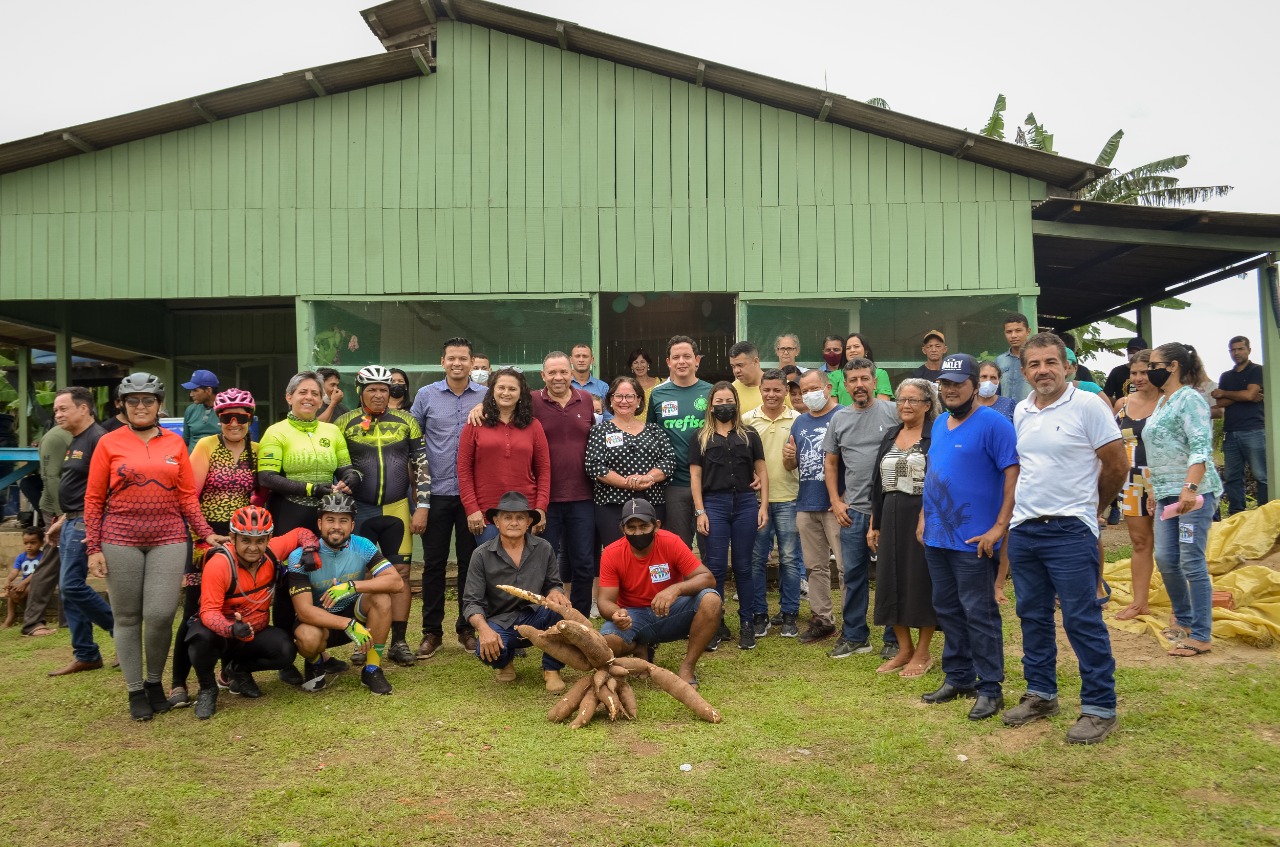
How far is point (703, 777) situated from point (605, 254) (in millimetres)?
5930

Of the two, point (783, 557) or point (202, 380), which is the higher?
point (202, 380)

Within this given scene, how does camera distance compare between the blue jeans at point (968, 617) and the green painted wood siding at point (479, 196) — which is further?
the green painted wood siding at point (479, 196)

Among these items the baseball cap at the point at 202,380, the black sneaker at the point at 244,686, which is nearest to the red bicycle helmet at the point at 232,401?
the black sneaker at the point at 244,686

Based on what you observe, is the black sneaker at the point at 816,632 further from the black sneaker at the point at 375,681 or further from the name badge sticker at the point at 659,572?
the black sneaker at the point at 375,681

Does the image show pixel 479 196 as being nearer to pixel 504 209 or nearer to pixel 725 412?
pixel 504 209

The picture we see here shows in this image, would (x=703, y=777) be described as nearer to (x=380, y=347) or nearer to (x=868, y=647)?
(x=868, y=647)

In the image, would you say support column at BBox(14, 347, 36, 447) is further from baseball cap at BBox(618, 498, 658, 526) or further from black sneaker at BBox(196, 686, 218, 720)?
baseball cap at BBox(618, 498, 658, 526)

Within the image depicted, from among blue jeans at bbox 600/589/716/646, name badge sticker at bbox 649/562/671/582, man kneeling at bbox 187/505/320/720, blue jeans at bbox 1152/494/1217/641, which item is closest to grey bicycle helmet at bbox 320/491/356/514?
man kneeling at bbox 187/505/320/720

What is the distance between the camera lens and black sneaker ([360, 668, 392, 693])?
529 cm

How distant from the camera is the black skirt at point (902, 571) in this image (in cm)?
524

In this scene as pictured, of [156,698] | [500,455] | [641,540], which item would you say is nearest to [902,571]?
[641,540]

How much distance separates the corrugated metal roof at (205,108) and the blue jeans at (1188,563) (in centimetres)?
733

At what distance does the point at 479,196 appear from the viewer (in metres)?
8.98

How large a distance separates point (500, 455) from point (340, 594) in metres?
1.25
